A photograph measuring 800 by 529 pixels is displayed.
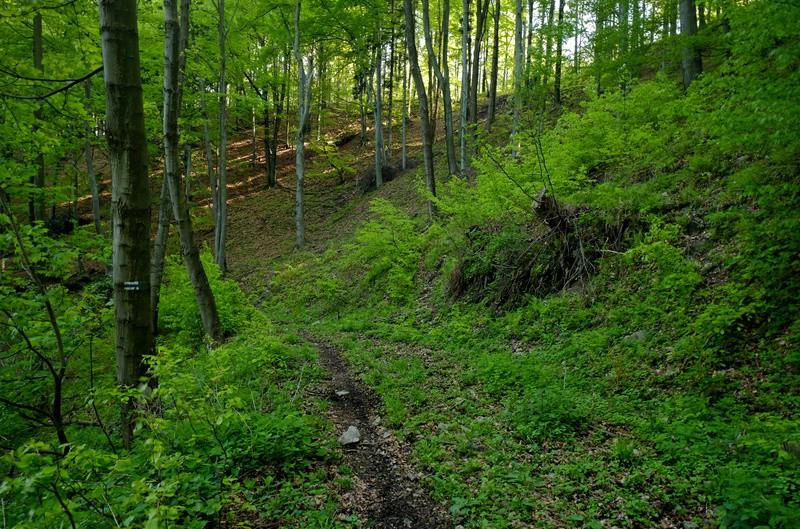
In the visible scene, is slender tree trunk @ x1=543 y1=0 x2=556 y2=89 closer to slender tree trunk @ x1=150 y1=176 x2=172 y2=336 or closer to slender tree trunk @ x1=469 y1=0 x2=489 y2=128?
slender tree trunk @ x1=469 y1=0 x2=489 y2=128

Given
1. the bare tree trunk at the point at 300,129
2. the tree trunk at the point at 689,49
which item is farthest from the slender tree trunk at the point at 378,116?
the tree trunk at the point at 689,49

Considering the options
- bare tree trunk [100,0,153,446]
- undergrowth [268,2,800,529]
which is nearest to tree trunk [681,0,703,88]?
undergrowth [268,2,800,529]

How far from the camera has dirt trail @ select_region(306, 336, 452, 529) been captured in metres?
3.72

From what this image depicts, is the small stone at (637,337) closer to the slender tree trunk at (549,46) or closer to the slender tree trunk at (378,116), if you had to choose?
the slender tree trunk at (549,46)

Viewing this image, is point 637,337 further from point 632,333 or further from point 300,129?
point 300,129

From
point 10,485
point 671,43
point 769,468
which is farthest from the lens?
point 671,43

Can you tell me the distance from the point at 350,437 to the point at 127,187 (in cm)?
341

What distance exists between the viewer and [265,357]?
6.96 meters

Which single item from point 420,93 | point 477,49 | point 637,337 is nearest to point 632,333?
point 637,337

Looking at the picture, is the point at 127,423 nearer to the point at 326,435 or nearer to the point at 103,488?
the point at 103,488

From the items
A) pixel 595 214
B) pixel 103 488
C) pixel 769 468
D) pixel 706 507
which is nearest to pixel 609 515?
pixel 706 507

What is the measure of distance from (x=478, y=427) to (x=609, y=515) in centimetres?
173

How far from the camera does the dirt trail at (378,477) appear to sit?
3719mm

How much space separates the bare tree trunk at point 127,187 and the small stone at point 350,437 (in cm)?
237
